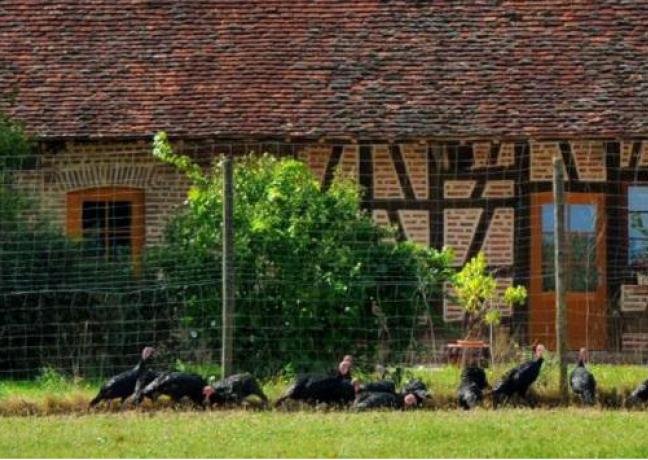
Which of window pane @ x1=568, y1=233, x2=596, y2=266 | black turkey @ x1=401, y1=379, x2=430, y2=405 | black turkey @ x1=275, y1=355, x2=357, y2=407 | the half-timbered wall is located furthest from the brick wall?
black turkey @ x1=275, y1=355, x2=357, y2=407

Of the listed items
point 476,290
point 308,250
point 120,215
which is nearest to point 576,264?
point 476,290

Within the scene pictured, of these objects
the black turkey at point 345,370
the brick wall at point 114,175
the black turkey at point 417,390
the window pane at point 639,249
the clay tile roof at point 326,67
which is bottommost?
the black turkey at point 417,390

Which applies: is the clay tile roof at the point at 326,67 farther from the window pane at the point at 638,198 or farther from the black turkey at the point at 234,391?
the black turkey at the point at 234,391

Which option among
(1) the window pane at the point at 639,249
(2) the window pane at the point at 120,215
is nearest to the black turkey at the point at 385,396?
(1) the window pane at the point at 639,249

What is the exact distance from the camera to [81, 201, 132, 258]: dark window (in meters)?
22.3

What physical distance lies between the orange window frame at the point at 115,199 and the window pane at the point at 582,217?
16.9ft

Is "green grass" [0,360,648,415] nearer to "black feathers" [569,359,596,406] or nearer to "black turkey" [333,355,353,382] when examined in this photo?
"black feathers" [569,359,596,406]

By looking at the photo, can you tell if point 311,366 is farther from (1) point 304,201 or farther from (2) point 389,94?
(2) point 389,94

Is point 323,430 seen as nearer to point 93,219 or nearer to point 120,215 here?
point 93,219

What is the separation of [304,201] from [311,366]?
169 cm

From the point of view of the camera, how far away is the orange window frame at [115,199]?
74.1 feet


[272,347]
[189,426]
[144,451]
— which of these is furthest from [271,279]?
[144,451]

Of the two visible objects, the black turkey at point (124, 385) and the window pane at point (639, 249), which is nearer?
the black turkey at point (124, 385)

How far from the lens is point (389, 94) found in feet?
74.2
